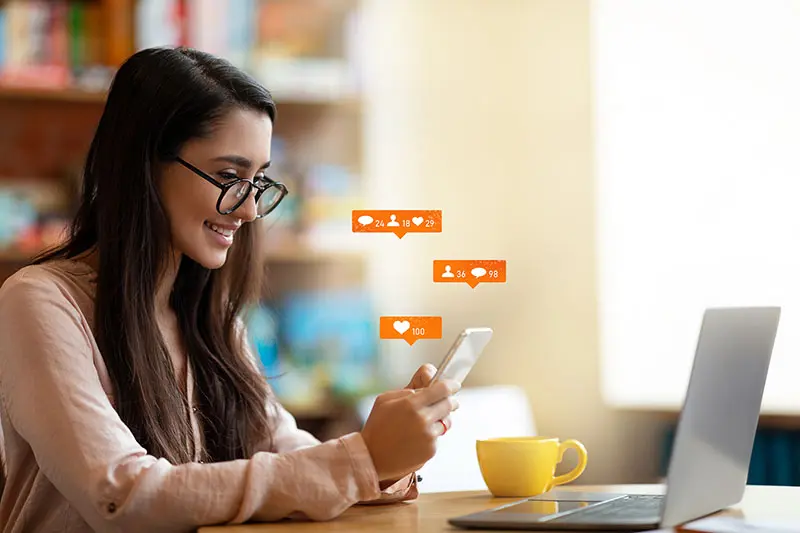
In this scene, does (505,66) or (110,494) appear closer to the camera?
(110,494)

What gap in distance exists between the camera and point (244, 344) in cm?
167

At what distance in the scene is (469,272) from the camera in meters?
1.52

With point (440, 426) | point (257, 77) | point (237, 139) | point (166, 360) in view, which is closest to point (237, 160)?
point (237, 139)

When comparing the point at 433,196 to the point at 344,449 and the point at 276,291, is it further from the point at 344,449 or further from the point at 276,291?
the point at 344,449

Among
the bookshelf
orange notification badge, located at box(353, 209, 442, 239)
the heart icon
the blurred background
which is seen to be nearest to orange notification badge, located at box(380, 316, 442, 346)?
the heart icon

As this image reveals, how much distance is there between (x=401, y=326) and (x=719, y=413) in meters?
0.49

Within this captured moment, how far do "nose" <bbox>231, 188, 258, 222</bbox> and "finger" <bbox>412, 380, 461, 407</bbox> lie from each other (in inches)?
17.9

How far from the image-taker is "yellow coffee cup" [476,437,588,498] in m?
1.29

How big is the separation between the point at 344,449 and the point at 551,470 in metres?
0.31

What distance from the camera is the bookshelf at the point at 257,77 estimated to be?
2.90m

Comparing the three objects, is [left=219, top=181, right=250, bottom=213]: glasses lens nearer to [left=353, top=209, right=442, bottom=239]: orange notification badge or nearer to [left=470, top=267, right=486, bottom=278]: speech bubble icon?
[left=353, top=209, right=442, bottom=239]: orange notification badge

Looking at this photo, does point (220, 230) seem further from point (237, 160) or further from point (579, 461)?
point (579, 461)

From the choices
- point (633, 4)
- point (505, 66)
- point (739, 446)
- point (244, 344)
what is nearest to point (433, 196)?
point (505, 66)

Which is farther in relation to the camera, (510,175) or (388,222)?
(510,175)
